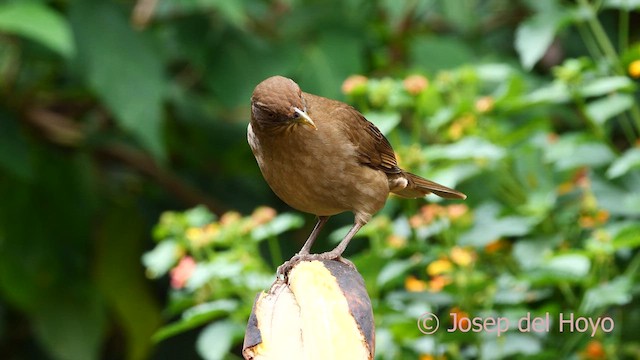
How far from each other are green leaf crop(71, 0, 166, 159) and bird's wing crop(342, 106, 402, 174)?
1325mm

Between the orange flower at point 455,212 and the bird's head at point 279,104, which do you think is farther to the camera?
the orange flower at point 455,212

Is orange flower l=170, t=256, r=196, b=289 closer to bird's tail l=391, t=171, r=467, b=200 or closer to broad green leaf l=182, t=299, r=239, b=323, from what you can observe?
broad green leaf l=182, t=299, r=239, b=323

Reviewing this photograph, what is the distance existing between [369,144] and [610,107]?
962 mm

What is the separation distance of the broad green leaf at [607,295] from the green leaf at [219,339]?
1032mm

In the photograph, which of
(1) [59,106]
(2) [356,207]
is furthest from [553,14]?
(1) [59,106]

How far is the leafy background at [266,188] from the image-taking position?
3.08 m

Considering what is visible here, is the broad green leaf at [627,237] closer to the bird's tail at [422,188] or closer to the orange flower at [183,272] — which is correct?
the bird's tail at [422,188]

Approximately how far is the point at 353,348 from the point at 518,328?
1.50 m

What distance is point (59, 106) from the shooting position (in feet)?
15.0

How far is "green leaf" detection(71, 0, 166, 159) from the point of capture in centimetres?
384

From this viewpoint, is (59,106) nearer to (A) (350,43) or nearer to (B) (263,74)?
(B) (263,74)

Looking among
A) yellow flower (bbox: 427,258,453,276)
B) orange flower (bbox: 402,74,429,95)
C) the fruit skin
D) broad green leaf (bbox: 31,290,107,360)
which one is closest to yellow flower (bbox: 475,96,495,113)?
orange flower (bbox: 402,74,429,95)

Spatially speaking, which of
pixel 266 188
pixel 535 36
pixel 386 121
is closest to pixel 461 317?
pixel 386 121

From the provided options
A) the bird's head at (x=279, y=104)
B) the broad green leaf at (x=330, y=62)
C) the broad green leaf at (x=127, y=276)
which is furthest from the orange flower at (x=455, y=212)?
the broad green leaf at (x=127, y=276)
